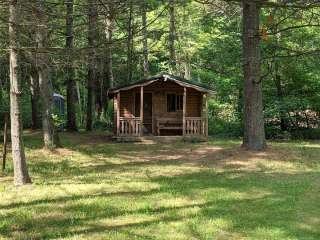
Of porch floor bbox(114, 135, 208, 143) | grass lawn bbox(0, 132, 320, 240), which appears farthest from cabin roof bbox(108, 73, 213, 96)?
grass lawn bbox(0, 132, 320, 240)

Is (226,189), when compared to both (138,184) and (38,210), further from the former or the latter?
(38,210)

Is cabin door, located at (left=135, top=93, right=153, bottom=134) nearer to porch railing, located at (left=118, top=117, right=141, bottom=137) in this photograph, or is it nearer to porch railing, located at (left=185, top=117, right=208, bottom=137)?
porch railing, located at (left=118, top=117, right=141, bottom=137)

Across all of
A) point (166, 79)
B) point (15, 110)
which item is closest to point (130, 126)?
point (166, 79)

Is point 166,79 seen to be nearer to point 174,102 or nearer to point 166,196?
point 174,102

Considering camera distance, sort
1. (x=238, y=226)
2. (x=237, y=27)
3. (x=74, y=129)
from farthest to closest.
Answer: (x=237, y=27) → (x=74, y=129) → (x=238, y=226)

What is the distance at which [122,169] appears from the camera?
14.4 metres

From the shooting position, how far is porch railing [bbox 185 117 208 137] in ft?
81.5

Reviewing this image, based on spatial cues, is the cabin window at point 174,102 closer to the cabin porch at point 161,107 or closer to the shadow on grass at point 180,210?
the cabin porch at point 161,107

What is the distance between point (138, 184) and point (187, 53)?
3076 centimetres

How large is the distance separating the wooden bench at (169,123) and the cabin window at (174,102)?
817 millimetres

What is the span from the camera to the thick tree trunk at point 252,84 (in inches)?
674

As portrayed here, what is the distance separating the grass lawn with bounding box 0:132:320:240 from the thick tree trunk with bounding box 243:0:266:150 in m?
0.63

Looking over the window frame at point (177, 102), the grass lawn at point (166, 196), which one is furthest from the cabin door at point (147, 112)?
the grass lawn at point (166, 196)

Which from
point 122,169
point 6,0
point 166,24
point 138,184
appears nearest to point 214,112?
point 166,24
